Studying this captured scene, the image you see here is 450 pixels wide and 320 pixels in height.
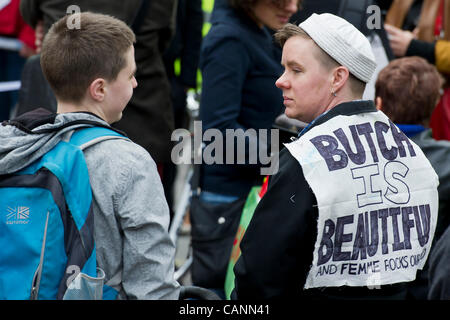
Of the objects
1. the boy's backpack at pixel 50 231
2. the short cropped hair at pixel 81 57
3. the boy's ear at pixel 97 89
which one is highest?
the short cropped hair at pixel 81 57

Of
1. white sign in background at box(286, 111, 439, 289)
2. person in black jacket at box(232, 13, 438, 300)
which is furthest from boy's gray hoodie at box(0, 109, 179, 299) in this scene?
white sign in background at box(286, 111, 439, 289)

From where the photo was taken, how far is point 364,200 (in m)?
2.08

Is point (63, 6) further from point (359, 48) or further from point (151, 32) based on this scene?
point (359, 48)

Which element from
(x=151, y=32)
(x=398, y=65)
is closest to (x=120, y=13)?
(x=151, y=32)

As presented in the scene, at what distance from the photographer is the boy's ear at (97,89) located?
2291 millimetres

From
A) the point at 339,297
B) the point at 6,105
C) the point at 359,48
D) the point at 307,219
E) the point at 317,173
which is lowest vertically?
the point at 6,105

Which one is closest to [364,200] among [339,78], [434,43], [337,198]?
[337,198]

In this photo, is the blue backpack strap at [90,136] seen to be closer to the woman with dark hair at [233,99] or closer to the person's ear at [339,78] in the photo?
the person's ear at [339,78]

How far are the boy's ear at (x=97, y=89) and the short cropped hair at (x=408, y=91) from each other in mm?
1436

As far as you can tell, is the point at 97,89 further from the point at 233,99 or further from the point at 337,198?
the point at 233,99

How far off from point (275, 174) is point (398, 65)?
136 cm

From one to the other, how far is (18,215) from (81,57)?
577 millimetres

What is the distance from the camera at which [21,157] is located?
2.04m

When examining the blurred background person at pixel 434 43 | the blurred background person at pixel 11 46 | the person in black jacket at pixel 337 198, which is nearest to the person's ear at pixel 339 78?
the person in black jacket at pixel 337 198
